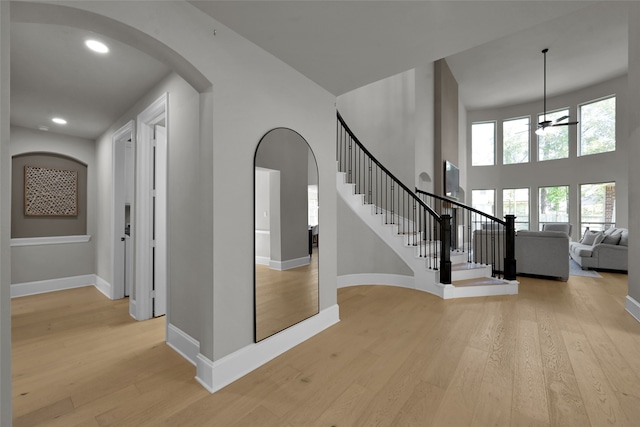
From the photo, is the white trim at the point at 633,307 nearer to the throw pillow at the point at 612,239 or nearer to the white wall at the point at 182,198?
the throw pillow at the point at 612,239

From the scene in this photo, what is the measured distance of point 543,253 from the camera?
16.0 feet

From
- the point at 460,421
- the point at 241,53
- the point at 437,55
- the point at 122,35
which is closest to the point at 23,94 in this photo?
the point at 122,35

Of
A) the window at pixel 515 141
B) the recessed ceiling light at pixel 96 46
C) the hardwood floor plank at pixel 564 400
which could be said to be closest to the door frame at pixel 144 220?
the recessed ceiling light at pixel 96 46

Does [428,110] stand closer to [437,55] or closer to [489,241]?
[489,241]

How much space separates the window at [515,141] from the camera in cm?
1001

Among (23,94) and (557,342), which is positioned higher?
(23,94)

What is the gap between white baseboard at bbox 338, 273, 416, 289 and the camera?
4.46m

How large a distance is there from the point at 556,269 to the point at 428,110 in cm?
397

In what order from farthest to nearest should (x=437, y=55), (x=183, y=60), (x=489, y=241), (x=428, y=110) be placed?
1. (x=428, y=110)
2. (x=489, y=241)
3. (x=437, y=55)
4. (x=183, y=60)

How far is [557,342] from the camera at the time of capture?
253 cm

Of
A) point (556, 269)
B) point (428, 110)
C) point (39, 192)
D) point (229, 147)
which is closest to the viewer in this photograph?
point (229, 147)

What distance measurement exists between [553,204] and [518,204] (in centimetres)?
99

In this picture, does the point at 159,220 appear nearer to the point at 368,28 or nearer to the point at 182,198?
the point at 182,198

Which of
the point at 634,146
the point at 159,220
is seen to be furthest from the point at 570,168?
the point at 159,220
